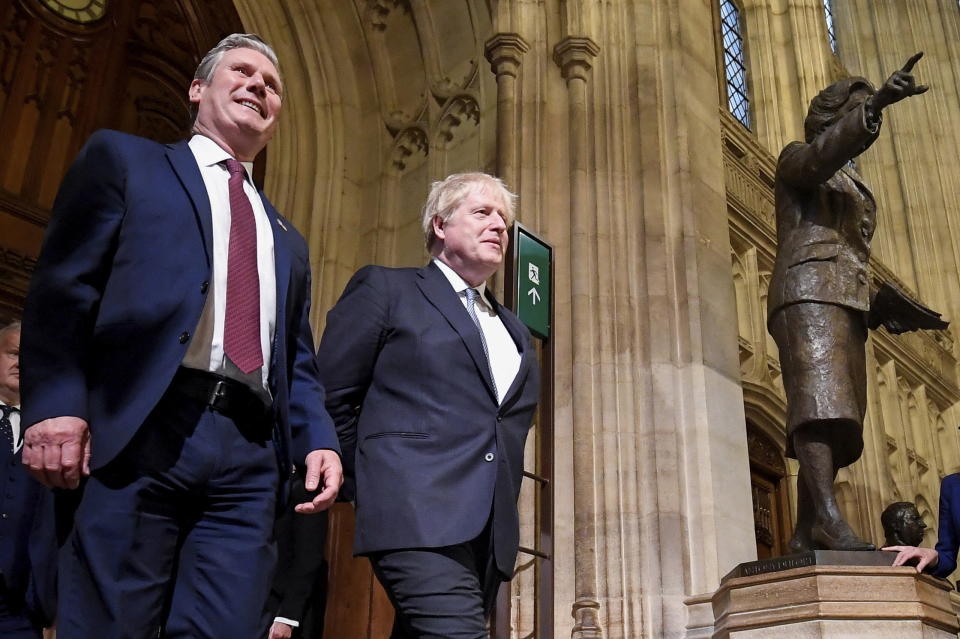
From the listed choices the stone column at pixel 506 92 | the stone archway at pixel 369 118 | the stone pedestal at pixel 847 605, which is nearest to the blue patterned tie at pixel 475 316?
the stone pedestal at pixel 847 605

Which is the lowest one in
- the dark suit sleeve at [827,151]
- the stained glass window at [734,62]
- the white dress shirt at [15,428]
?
the white dress shirt at [15,428]

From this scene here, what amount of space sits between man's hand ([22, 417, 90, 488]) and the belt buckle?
0.20 metres

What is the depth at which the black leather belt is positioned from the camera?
5.28 feet

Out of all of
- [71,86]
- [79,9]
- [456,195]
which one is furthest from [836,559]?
[79,9]

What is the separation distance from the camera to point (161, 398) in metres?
1.57

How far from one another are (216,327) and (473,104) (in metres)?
5.70

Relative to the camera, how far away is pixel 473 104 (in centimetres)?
715

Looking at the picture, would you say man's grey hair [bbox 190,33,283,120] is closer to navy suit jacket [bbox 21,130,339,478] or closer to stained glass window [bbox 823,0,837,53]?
navy suit jacket [bbox 21,130,339,478]

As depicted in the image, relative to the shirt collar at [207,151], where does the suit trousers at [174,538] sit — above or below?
below

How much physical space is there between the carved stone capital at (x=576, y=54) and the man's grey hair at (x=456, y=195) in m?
4.43

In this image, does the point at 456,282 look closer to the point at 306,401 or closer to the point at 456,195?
the point at 456,195

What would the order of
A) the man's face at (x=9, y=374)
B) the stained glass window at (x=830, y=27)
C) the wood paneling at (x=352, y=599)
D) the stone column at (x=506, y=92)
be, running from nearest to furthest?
1. the man's face at (x=9, y=374)
2. the wood paneling at (x=352, y=599)
3. the stone column at (x=506, y=92)
4. the stained glass window at (x=830, y=27)

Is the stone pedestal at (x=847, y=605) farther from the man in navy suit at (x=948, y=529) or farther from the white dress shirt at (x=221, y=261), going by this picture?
the white dress shirt at (x=221, y=261)

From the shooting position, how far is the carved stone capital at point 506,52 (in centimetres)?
660
